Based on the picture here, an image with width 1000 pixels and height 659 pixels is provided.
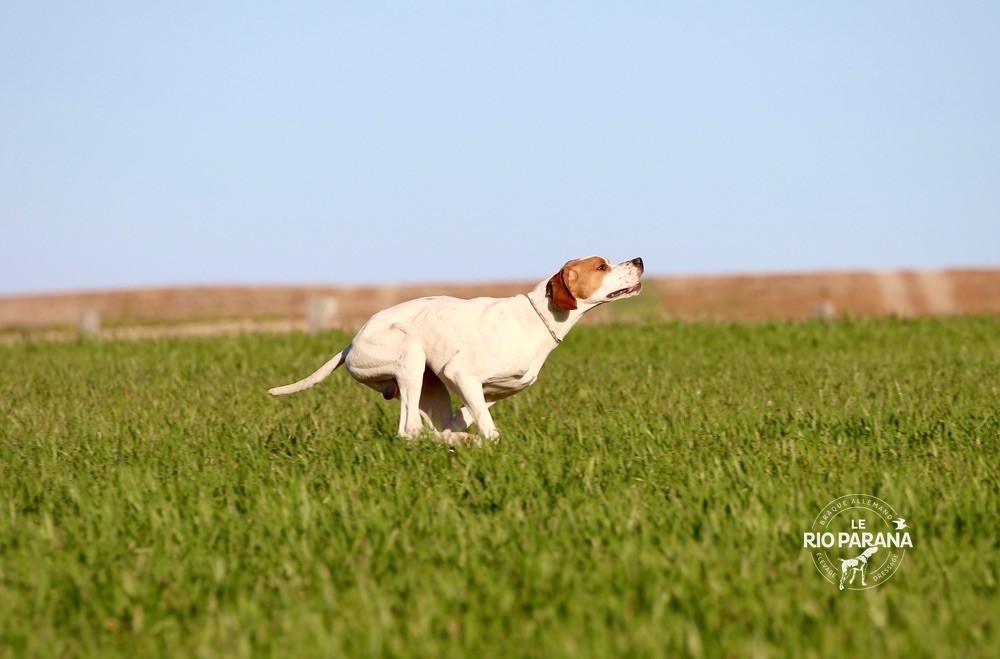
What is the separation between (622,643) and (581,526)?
1.39m

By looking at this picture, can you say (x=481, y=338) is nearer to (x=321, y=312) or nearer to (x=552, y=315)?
(x=552, y=315)

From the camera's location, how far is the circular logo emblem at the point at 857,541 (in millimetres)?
4480

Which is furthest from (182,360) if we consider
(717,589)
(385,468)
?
(717,589)

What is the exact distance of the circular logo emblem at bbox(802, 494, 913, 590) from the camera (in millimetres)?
4480

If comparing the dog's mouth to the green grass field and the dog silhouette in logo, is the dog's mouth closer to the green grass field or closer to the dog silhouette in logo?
the green grass field

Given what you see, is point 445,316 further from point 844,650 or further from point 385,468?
point 844,650

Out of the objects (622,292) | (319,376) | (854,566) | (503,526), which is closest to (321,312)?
(319,376)

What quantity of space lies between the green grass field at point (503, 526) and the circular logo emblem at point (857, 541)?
77mm

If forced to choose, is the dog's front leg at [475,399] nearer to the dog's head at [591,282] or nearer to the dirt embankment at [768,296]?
the dog's head at [591,282]

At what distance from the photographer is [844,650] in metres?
3.71

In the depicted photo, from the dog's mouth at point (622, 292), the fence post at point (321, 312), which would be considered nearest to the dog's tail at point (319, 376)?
the dog's mouth at point (622, 292)

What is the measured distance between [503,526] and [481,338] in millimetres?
1812

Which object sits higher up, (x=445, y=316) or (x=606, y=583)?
(x=445, y=316)

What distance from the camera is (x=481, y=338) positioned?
6.74 meters
